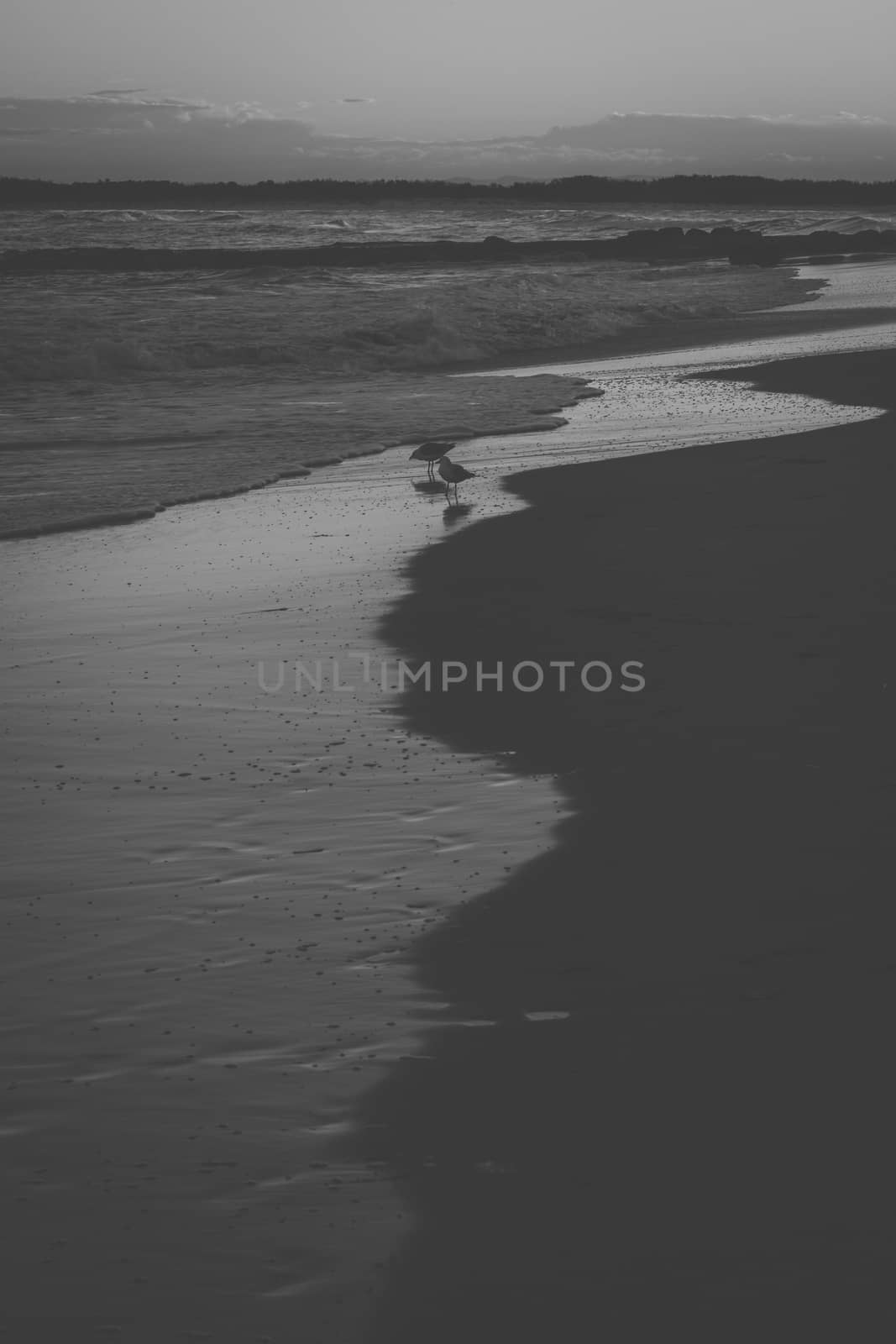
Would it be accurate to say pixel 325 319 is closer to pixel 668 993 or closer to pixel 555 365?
pixel 555 365

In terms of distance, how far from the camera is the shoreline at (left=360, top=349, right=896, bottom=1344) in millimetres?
2904

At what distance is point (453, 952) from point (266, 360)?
2311 centimetres

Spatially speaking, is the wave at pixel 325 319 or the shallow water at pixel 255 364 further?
the wave at pixel 325 319

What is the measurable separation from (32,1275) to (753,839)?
9.64ft

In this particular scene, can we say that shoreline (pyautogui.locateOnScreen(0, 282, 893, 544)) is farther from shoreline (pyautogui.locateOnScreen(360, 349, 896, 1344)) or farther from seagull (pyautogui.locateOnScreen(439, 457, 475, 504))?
shoreline (pyautogui.locateOnScreen(360, 349, 896, 1344))

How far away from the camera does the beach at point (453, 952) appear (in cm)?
296

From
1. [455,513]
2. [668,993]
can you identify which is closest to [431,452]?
[455,513]

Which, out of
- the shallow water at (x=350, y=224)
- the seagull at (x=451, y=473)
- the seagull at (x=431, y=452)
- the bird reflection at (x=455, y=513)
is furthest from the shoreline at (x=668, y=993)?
the shallow water at (x=350, y=224)

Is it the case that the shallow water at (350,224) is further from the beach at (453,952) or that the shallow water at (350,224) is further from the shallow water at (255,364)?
the beach at (453,952)

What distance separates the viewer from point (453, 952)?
4.39 metres

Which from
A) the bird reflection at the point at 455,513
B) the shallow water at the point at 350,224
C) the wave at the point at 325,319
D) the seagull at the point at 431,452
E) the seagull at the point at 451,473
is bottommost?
the bird reflection at the point at 455,513

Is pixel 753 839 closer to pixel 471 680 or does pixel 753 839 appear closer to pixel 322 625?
pixel 471 680

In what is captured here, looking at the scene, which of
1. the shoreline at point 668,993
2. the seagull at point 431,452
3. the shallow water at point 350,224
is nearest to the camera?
the shoreline at point 668,993

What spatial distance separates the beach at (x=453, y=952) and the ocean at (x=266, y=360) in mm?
5122
